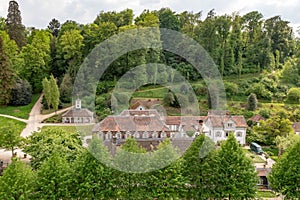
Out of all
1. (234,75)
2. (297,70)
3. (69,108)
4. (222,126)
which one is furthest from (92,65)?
(297,70)

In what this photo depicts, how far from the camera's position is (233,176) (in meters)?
16.1

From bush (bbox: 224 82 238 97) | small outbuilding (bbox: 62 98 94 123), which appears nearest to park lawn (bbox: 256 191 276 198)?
small outbuilding (bbox: 62 98 94 123)

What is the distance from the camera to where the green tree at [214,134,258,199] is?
626 inches

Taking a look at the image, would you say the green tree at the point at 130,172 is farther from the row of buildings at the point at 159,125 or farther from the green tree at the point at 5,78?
the green tree at the point at 5,78

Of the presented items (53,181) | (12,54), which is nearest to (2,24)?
(12,54)

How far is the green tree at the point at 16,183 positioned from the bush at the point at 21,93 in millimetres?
23399

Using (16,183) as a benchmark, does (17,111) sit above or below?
above

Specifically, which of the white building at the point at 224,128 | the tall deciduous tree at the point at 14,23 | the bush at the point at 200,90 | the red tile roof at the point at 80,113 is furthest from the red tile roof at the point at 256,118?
the tall deciduous tree at the point at 14,23

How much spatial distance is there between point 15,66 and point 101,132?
18.4 metres

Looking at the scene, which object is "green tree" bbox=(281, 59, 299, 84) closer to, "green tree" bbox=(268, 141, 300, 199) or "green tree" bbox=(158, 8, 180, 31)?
"green tree" bbox=(158, 8, 180, 31)

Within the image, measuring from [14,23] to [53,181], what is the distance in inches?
1380

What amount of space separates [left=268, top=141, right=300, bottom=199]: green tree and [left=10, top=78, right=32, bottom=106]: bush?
2948 centimetres

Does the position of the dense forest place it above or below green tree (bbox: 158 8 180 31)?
below

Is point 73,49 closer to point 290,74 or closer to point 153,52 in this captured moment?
point 153,52
